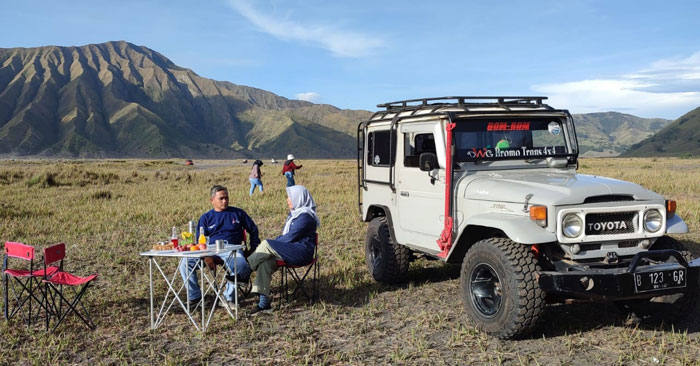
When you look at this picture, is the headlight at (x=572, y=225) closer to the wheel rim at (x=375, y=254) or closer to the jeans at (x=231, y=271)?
the wheel rim at (x=375, y=254)

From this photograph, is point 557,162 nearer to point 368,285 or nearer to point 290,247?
point 368,285

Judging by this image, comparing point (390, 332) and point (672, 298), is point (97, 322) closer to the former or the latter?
point (390, 332)

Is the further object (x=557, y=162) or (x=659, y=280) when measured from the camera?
(x=557, y=162)

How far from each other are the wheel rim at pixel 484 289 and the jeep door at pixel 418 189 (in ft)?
3.01

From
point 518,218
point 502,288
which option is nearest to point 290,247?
point 502,288

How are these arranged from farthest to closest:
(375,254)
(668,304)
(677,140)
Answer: (677,140) → (375,254) → (668,304)

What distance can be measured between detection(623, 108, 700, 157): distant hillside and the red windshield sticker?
161033mm

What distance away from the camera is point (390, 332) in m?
5.90

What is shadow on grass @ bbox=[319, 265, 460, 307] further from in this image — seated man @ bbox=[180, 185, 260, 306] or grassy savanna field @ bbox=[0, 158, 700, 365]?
seated man @ bbox=[180, 185, 260, 306]

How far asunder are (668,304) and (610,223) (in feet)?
3.90

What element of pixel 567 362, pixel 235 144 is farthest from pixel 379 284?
pixel 235 144

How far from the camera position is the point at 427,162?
6398mm

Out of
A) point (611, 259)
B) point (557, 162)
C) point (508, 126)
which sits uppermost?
point (508, 126)

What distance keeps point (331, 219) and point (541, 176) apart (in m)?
8.32
